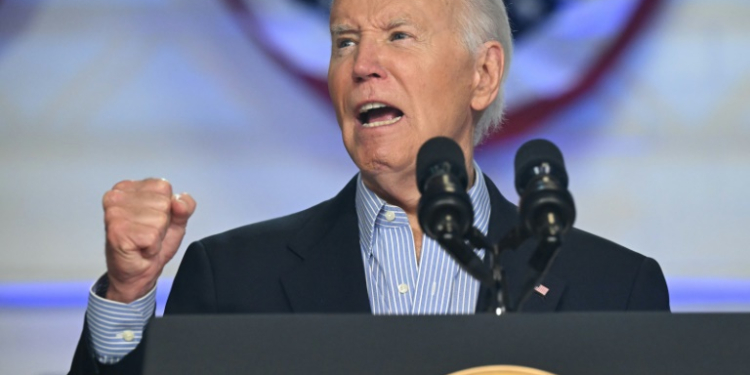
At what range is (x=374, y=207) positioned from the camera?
2158mm

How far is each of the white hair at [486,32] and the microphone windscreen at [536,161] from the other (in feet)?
2.84

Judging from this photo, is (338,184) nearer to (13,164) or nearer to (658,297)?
(13,164)

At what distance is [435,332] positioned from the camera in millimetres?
1243

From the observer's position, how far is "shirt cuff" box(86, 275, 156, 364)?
5.15 feet

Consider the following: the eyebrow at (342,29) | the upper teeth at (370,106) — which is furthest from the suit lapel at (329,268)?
the eyebrow at (342,29)

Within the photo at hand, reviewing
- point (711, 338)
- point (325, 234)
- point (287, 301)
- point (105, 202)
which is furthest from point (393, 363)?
point (325, 234)

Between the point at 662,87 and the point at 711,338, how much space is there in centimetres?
177

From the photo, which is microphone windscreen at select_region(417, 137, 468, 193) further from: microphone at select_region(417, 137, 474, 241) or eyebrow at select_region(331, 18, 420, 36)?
eyebrow at select_region(331, 18, 420, 36)

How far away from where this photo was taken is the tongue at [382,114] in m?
2.09

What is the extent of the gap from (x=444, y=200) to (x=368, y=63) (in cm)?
85

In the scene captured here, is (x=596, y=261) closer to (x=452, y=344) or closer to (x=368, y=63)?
(x=368, y=63)

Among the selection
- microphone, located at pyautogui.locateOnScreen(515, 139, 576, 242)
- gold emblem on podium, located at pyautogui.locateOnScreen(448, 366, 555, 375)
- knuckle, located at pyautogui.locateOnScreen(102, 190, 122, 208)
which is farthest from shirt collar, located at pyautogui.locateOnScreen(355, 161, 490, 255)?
gold emblem on podium, located at pyautogui.locateOnScreen(448, 366, 555, 375)

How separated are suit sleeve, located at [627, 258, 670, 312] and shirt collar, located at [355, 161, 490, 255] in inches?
12.2

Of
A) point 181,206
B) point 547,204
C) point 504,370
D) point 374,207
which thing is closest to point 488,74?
point 374,207
